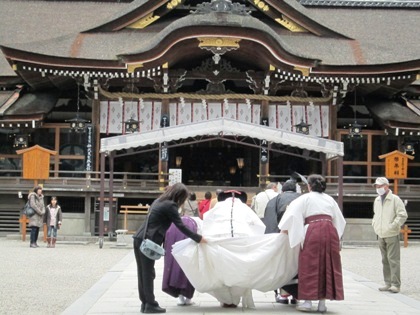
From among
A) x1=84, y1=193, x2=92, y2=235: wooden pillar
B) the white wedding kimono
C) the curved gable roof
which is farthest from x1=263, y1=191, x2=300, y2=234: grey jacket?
x1=84, y1=193, x2=92, y2=235: wooden pillar

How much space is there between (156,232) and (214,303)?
5.05ft

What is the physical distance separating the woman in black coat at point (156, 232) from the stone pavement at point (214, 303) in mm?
254

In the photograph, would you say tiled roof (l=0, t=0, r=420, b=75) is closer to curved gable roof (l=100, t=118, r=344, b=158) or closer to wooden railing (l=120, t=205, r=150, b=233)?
curved gable roof (l=100, t=118, r=344, b=158)

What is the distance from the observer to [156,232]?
8.02m

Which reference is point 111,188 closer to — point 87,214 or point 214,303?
point 87,214

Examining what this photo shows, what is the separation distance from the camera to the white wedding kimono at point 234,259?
810 centimetres

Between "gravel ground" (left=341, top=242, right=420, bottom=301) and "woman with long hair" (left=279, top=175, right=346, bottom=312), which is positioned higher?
"woman with long hair" (left=279, top=175, right=346, bottom=312)

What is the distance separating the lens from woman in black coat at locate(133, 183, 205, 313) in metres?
7.96

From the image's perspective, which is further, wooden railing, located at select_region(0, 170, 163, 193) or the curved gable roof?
wooden railing, located at select_region(0, 170, 163, 193)

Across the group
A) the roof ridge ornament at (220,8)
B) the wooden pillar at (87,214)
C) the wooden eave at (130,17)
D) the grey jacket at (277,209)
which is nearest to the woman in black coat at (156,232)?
the grey jacket at (277,209)

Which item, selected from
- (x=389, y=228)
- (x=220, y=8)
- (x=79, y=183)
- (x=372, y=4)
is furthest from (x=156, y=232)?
(x=372, y=4)

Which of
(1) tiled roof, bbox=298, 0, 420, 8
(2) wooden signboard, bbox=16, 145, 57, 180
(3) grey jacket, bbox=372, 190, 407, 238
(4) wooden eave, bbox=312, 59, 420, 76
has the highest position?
(1) tiled roof, bbox=298, 0, 420, 8

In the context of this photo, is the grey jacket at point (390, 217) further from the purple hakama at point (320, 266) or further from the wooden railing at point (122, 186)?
the wooden railing at point (122, 186)

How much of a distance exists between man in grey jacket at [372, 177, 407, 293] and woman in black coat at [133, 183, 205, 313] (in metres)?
3.55
